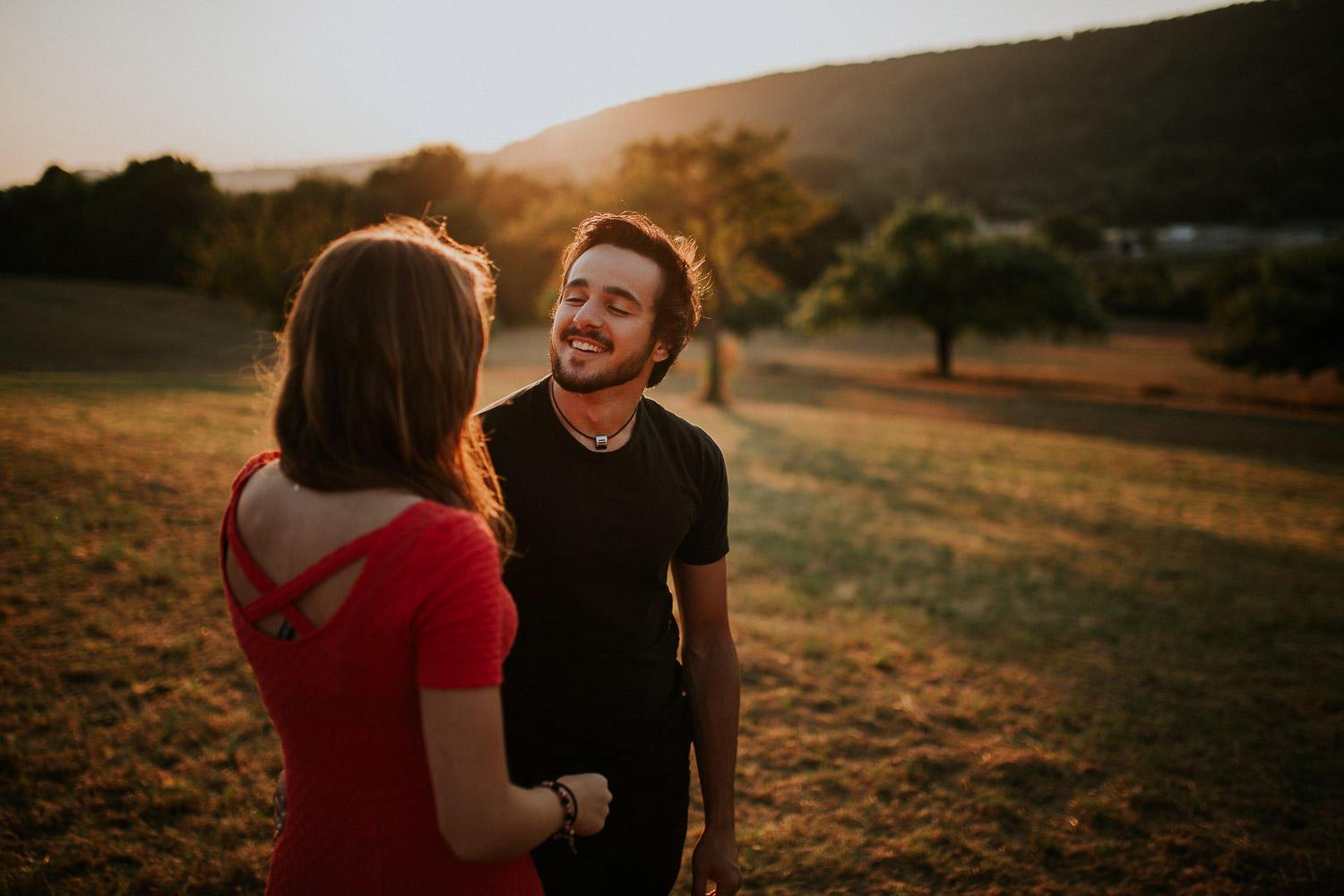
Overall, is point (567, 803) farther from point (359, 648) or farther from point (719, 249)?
point (719, 249)

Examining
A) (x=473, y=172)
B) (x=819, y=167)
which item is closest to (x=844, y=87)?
(x=819, y=167)

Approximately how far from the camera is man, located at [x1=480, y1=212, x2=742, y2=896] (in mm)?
1927

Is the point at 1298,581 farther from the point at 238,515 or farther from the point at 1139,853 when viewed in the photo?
the point at 238,515

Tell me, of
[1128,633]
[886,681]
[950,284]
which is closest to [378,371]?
[886,681]

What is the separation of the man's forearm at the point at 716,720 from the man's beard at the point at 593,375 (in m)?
0.97

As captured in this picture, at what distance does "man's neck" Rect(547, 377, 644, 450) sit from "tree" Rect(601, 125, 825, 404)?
65.0 ft

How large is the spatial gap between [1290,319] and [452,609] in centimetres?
3887

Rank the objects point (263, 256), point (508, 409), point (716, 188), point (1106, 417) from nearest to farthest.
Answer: point (508, 409)
point (1106, 417)
point (716, 188)
point (263, 256)

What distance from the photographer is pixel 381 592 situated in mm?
1070

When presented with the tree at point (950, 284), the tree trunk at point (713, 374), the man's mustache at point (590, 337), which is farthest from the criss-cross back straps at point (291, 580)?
the tree at point (950, 284)

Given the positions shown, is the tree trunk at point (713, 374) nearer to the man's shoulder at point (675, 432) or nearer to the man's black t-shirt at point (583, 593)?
the man's shoulder at point (675, 432)

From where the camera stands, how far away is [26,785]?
3.08 m

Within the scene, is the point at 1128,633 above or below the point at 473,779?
below

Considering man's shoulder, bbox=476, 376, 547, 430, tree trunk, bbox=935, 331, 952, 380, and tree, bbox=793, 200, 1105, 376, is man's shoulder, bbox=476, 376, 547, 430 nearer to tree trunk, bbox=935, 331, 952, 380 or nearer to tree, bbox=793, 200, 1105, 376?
tree, bbox=793, 200, 1105, 376
